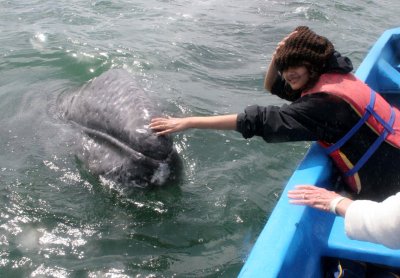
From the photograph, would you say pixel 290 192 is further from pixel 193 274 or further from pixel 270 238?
pixel 193 274

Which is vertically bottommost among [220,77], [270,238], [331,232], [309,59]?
[220,77]

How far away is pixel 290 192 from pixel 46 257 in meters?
2.31

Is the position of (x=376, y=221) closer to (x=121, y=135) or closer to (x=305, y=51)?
(x=305, y=51)

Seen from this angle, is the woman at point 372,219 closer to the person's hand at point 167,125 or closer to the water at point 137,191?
the water at point 137,191

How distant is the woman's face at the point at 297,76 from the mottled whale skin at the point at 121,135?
4.28 ft

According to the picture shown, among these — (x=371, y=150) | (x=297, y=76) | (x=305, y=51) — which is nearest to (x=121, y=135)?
(x=297, y=76)

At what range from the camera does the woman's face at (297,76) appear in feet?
14.1

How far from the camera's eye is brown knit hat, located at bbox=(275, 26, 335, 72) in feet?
13.6

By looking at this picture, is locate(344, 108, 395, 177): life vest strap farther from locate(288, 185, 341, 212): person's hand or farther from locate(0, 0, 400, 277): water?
locate(0, 0, 400, 277): water

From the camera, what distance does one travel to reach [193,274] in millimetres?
4270

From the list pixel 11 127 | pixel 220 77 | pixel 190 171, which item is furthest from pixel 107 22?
pixel 190 171

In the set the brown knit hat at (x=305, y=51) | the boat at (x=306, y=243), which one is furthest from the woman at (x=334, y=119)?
the boat at (x=306, y=243)

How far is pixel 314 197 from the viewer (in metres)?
3.42

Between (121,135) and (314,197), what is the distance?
7.24 feet
